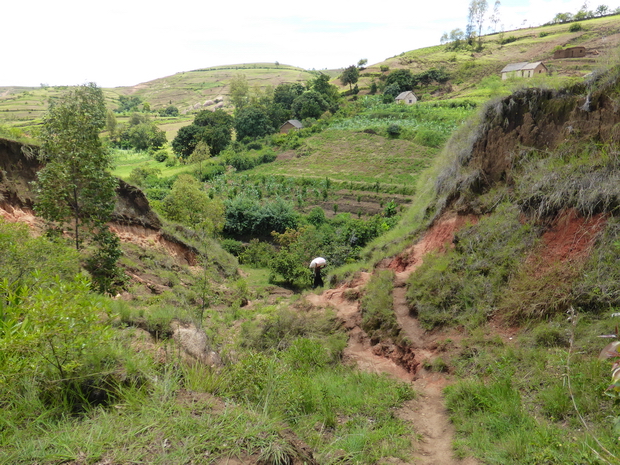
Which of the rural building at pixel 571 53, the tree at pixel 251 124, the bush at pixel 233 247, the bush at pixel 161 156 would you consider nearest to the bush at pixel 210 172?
the tree at pixel 251 124

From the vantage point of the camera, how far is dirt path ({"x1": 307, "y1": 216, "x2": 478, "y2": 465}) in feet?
15.1

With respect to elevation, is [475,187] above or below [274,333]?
above

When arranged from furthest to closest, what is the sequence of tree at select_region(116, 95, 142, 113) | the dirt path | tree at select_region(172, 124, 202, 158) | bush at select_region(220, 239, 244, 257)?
tree at select_region(116, 95, 142, 113)
tree at select_region(172, 124, 202, 158)
bush at select_region(220, 239, 244, 257)
the dirt path

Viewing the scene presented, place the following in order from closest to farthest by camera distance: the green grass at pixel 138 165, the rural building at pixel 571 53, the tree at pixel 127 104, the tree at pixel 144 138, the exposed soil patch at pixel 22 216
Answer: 1. the exposed soil patch at pixel 22 216
2. the green grass at pixel 138 165
3. the rural building at pixel 571 53
4. the tree at pixel 144 138
5. the tree at pixel 127 104

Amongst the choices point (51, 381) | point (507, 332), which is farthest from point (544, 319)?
point (51, 381)

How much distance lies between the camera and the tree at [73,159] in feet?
25.9

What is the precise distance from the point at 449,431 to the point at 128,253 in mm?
12289

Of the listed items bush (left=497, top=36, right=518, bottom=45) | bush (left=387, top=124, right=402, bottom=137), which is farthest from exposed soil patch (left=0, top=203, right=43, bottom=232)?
bush (left=497, top=36, right=518, bottom=45)

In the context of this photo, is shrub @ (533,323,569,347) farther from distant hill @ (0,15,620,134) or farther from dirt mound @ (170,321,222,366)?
distant hill @ (0,15,620,134)

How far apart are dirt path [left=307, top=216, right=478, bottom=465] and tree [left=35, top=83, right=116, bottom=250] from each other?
6836 mm

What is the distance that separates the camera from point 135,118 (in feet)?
253

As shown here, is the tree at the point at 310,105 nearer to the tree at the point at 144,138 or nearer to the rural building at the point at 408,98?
the rural building at the point at 408,98

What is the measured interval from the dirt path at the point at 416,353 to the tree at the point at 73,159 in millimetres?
6836

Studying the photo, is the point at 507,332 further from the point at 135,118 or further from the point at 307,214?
the point at 135,118
